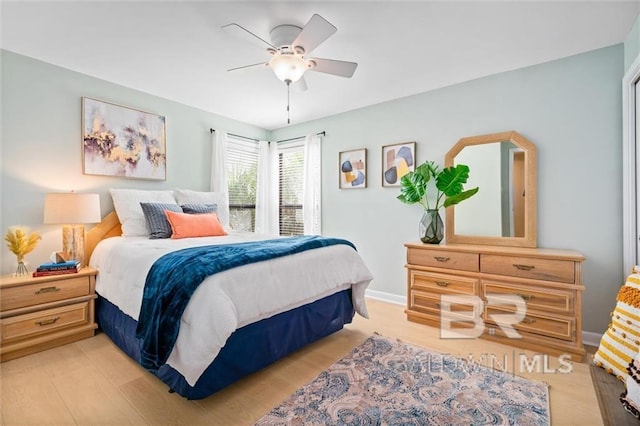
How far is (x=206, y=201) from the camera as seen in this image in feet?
12.3

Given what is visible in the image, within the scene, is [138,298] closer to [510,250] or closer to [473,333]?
[473,333]

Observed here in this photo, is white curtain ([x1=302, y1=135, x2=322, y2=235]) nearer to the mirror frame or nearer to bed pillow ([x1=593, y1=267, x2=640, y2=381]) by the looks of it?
the mirror frame

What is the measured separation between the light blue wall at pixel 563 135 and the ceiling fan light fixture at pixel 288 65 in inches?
69.2

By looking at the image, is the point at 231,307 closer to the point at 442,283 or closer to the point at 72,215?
the point at 72,215

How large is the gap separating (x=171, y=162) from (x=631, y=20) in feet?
14.9

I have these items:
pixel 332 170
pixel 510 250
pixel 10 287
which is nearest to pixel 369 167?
pixel 332 170

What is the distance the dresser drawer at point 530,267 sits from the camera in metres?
2.33

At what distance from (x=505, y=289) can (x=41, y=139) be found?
4429 mm

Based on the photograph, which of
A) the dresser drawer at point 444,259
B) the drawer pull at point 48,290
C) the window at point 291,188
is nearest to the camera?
the drawer pull at point 48,290

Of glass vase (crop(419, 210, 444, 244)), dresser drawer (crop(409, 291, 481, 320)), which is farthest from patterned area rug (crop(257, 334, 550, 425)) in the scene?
glass vase (crop(419, 210, 444, 244))

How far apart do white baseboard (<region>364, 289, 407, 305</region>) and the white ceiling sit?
2.49m

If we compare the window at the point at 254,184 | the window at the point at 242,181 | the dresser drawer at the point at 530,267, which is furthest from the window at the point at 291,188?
the dresser drawer at the point at 530,267

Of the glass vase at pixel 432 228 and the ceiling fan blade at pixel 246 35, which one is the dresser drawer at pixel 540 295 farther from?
the ceiling fan blade at pixel 246 35

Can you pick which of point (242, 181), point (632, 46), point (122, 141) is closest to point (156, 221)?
point (122, 141)
